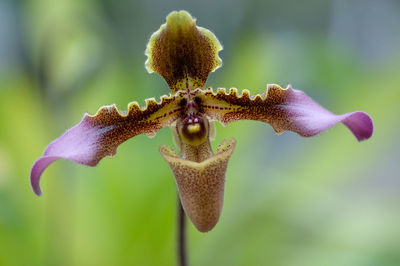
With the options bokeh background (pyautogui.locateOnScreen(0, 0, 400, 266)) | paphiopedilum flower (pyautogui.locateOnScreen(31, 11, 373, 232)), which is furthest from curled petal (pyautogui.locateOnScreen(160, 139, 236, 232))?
bokeh background (pyautogui.locateOnScreen(0, 0, 400, 266))

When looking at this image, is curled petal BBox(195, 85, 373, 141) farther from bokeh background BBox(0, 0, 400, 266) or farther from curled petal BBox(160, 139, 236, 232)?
bokeh background BBox(0, 0, 400, 266)

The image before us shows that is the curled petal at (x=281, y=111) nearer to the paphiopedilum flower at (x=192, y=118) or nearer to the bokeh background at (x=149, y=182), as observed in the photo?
the paphiopedilum flower at (x=192, y=118)

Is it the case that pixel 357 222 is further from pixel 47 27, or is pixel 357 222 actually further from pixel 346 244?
pixel 47 27

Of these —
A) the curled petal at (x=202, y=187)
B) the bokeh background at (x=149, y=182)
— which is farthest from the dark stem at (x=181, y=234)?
the bokeh background at (x=149, y=182)

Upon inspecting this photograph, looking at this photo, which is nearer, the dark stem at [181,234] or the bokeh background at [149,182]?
the dark stem at [181,234]

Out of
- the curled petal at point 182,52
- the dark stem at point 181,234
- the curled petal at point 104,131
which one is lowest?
the dark stem at point 181,234

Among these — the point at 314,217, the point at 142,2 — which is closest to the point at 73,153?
the point at 314,217
